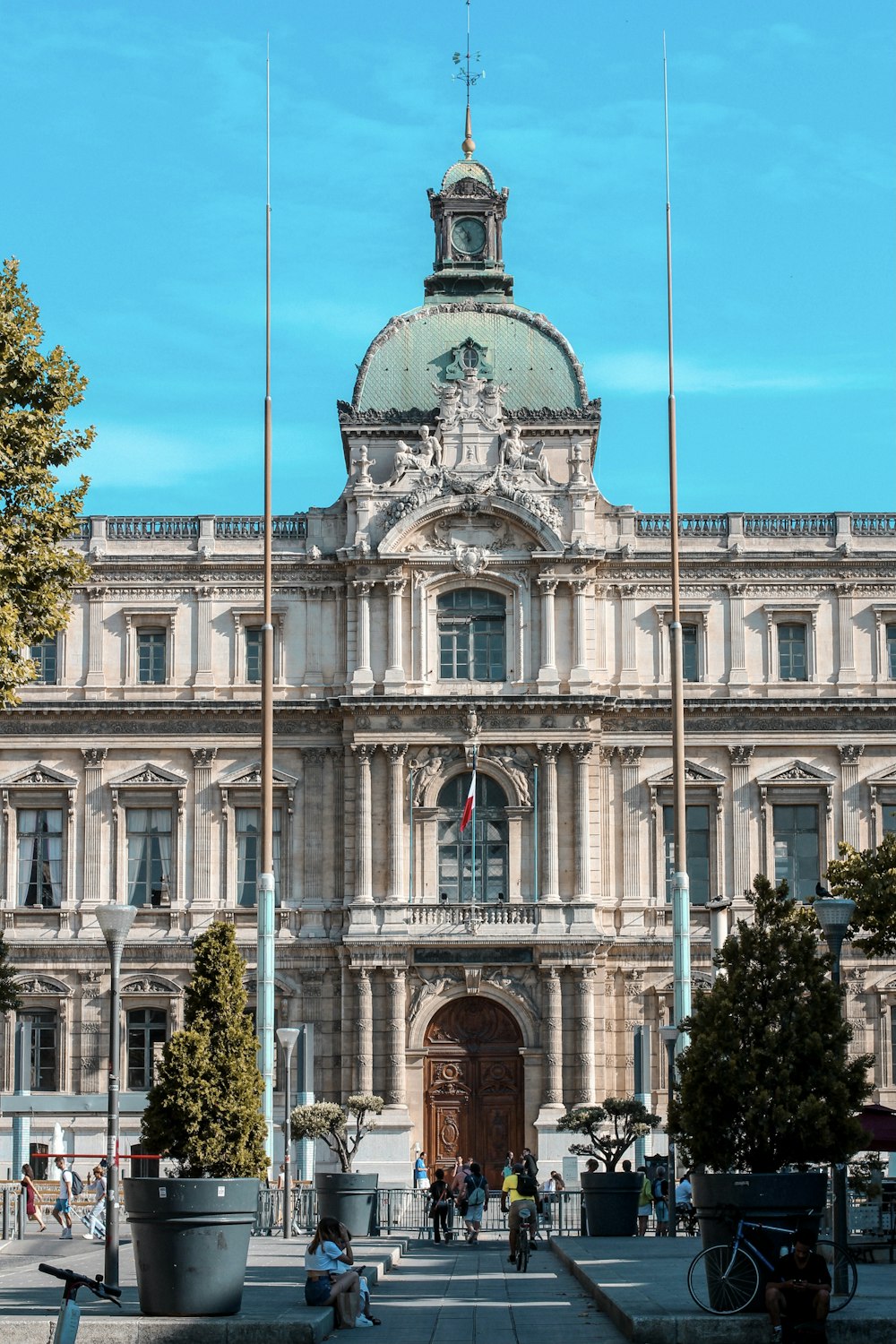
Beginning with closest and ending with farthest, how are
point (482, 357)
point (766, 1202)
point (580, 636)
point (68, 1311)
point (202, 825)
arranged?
point (68, 1311) → point (766, 1202) → point (580, 636) → point (202, 825) → point (482, 357)

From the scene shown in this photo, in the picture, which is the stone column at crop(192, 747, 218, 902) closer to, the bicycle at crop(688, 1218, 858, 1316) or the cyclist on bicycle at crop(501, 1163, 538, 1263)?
the cyclist on bicycle at crop(501, 1163, 538, 1263)

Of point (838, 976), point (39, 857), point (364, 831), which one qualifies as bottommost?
point (838, 976)

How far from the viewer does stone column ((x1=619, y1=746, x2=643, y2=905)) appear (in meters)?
58.0

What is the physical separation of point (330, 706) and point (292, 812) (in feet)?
9.90

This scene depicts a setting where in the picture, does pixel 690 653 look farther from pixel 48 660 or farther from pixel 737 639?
pixel 48 660

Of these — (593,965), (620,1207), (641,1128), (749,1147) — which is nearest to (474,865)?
(593,965)

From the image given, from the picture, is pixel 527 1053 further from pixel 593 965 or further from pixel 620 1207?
pixel 620 1207

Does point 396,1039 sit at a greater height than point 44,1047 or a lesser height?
greater

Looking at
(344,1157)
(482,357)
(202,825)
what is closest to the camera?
(344,1157)

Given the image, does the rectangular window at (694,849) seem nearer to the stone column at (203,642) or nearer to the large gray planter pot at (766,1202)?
the stone column at (203,642)

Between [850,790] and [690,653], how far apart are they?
5.62 meters

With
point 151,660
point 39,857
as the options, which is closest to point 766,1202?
point 39,857

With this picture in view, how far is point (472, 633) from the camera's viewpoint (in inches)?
2304

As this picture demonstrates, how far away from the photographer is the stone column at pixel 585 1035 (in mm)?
55719
